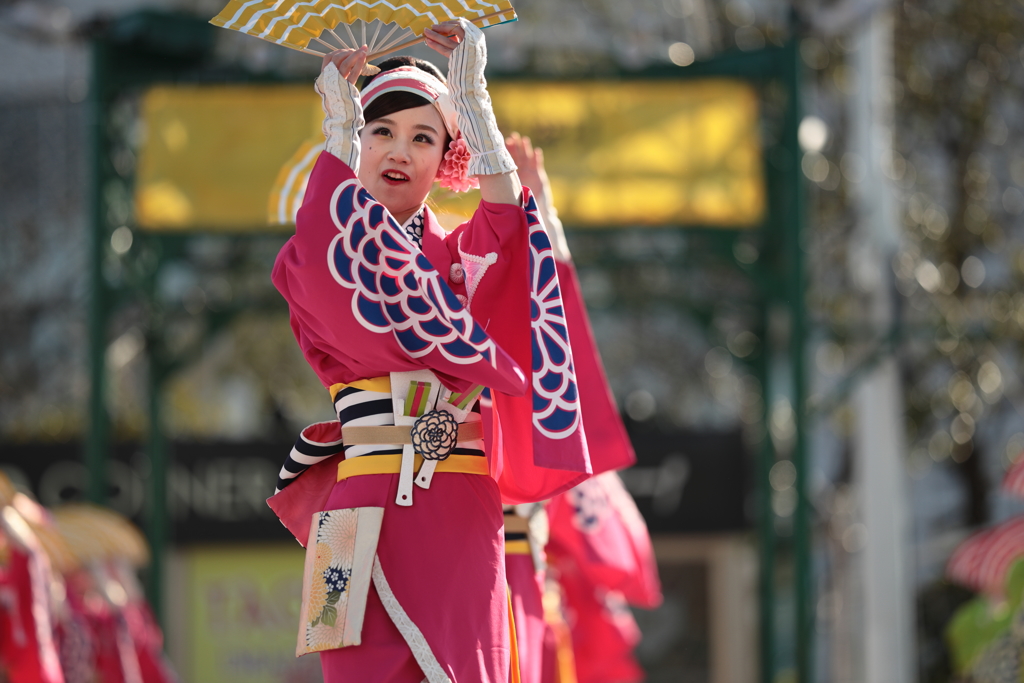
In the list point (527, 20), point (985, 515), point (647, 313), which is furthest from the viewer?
point (647, 313)

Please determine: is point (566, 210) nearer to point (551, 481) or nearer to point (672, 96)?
point (672, 96)

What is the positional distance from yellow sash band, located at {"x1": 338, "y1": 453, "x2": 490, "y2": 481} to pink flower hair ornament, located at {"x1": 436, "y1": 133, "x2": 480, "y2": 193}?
55cm

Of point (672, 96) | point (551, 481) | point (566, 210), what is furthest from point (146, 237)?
point (551, 481)

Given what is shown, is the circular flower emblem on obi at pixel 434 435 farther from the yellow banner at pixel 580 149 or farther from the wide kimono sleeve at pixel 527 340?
the yellow banner at pixel 580 149

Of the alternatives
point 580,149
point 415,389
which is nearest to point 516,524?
point 415,389

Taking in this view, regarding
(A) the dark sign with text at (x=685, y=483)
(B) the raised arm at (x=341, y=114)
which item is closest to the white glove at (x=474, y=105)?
(B) the raised arm at (x=341, y=114)

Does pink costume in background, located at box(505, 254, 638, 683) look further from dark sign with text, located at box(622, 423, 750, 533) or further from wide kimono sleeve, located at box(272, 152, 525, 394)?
dark sign with text, located at box(622, 423, 750, 533)

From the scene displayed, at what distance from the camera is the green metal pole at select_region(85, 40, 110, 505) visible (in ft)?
25.8

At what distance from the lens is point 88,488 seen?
318 inches

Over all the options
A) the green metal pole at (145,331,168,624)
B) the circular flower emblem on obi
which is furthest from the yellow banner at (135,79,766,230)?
the circular flower emblem on obi

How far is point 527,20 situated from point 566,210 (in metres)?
1.28

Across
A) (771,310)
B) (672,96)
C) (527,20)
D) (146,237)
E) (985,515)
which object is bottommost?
(985,515)

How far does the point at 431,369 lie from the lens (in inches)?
97.3

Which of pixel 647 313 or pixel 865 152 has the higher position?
pixel 865 152
